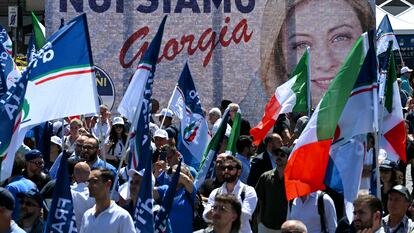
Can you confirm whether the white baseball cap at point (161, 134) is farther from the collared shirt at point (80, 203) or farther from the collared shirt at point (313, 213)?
the collared shirt at point (80, 203)

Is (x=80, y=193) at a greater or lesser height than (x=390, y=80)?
lesser

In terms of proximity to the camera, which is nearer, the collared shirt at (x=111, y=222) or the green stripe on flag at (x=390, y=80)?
the collared shirt at (x=111, y=222)

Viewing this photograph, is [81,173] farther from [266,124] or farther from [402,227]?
[266,124]

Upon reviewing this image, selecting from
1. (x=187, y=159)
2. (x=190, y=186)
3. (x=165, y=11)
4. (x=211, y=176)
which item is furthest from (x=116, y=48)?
(x=190, y=186)

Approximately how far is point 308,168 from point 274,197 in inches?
71.3

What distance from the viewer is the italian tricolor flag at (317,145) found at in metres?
10.3

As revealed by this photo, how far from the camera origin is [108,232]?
31.4 feet

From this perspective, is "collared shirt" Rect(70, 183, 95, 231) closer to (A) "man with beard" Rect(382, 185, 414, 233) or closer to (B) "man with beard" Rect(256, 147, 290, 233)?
(B) "man with beard" Rect(256, 147, 290, 233)

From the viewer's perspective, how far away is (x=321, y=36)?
68.1 feet

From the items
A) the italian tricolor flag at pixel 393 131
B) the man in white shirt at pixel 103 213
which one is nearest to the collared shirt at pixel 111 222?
the man in white shirt at pixel 103 213

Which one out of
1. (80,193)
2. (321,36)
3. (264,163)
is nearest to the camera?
(80,193)

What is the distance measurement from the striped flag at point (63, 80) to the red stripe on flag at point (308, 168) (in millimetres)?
2278

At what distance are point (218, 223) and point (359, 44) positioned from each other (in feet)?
8.83

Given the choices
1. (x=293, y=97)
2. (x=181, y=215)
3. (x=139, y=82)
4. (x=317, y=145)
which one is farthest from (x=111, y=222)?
(x=293, y=97)
